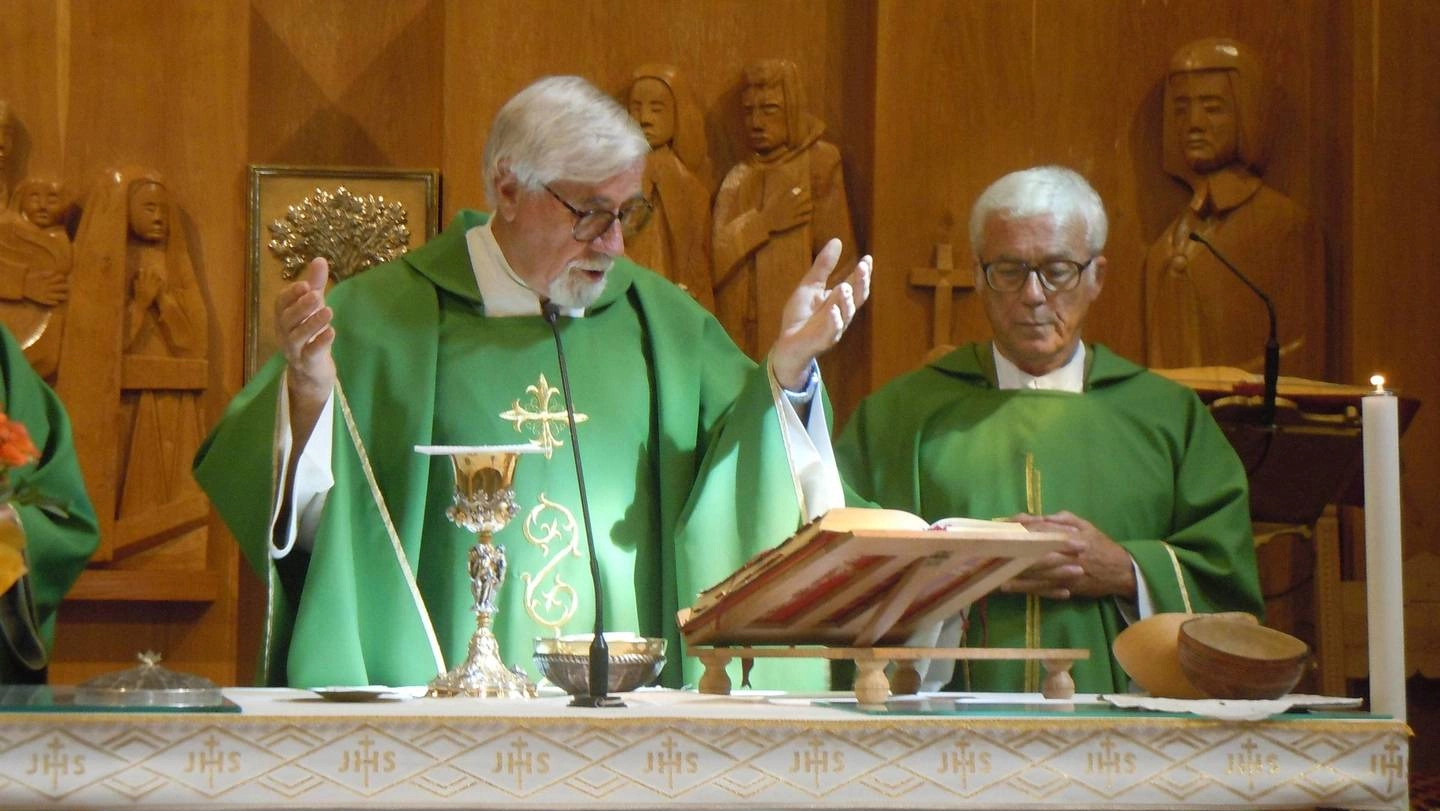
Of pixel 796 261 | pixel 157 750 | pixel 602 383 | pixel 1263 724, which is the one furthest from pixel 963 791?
pixel 796 261

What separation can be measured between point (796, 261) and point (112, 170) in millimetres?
2336

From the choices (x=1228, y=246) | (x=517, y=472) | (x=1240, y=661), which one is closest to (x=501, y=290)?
(x=517, y=472)

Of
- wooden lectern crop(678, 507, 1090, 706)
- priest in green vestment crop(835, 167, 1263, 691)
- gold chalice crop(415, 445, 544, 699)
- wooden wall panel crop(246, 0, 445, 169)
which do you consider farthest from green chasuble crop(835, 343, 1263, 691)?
wooden wall panel crop(246, 0, 445, 169)

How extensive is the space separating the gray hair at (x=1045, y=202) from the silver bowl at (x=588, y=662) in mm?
1899

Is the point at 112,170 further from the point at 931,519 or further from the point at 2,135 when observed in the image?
the point at 931,519

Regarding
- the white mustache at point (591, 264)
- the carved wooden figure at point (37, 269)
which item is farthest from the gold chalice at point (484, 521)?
the carved wooden figure at point (37, 269)

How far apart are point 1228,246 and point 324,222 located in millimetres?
3093

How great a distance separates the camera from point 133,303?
22.2ft

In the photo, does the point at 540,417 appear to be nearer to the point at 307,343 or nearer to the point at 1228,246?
the point at 307,343

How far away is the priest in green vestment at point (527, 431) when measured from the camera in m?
3.84

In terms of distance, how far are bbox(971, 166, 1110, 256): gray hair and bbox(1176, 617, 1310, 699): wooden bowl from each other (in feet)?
6.41

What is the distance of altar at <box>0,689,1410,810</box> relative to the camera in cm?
253

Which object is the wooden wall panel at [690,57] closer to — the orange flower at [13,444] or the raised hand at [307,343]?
the raised hand at [307,343]

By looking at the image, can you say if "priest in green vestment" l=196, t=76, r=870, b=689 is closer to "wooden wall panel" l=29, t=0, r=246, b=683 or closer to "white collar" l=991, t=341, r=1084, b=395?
"white collar" l=991, t=341, r=1084, b=395
